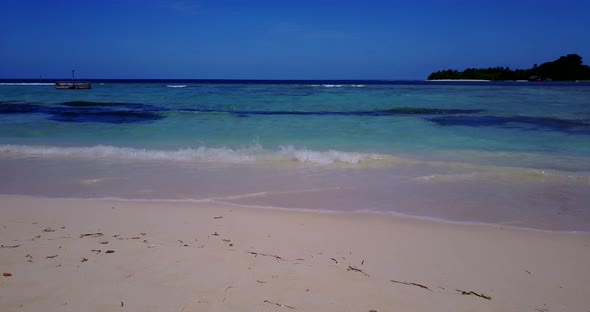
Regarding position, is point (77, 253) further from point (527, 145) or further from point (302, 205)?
point (527, 145)

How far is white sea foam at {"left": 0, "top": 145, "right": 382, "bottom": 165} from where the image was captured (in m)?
8.15

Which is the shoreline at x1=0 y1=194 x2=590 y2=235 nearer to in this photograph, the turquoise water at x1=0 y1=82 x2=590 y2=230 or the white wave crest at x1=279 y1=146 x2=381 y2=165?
the turquoise water at x1=0 y1=82 x2=590 y2=230

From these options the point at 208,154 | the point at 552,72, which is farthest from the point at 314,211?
the point at 552,72

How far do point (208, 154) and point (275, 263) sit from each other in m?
5.56

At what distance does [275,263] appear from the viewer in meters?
3.27

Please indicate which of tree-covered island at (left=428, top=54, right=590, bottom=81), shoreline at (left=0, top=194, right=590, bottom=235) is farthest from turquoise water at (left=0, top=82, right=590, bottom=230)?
tree-covered island at (left=428, top=54, right=590, bottom=81)

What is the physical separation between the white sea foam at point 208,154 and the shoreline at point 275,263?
11.2 feet

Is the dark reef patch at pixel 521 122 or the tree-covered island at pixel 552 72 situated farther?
the tree-covered island at pixel 552 72

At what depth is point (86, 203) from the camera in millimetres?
5105

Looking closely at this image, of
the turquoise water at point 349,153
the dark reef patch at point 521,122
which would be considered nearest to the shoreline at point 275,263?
the turquoise water at point 349,153

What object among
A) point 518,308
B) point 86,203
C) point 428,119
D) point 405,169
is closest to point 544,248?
point 518,308

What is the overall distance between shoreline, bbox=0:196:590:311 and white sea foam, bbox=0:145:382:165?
3.41 metres

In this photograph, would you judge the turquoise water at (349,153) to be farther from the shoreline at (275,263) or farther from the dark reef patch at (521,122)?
the shoreline at (275,263)

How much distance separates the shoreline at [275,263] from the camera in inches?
107
